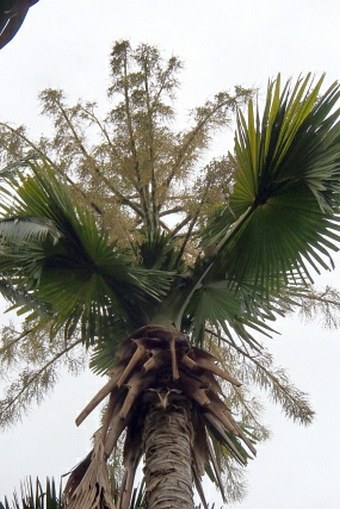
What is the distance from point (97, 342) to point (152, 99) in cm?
256

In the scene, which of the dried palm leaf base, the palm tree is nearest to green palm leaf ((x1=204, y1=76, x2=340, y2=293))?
the palm tree

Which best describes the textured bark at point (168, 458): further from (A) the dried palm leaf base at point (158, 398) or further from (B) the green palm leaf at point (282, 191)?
(B) the green palm leaf at point (282, 191)

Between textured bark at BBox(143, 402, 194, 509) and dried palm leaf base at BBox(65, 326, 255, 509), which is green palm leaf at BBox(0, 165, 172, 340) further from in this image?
textured bark at BBox(143, 402, 194, 509)

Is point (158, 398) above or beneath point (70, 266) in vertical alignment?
beneath

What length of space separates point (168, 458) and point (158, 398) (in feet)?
1.38

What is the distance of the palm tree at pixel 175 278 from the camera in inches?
195

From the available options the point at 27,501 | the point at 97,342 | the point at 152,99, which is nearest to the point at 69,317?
the point at 97,342

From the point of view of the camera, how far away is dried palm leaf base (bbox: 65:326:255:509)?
499 centimetres

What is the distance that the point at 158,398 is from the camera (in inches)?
199

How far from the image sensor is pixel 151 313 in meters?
5.80

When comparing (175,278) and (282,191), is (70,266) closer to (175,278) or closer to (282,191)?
(175,278)

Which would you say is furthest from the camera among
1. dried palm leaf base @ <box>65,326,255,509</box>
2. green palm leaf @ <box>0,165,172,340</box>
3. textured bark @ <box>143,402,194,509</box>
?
green palm leaf @ <box>0,165,172,340</box>

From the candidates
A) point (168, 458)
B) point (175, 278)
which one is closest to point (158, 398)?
point (168, 458)

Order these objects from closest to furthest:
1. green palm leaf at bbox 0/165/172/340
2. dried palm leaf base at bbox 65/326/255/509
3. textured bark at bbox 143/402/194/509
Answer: textured bark at bbox 143/402/194/509 → dried palm leaf base at bbox 65/326/255/509 → green palm leaf at bbox 0/165/172/340
